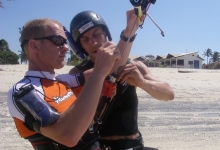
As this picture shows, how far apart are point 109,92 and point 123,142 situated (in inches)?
26.4

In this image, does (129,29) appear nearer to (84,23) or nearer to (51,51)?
(84,23)

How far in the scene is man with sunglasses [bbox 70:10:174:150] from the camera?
268 centimetres

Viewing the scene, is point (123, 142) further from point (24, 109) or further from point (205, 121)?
point (205, 121)

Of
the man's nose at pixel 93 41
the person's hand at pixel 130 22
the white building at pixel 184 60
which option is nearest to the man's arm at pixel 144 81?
the person's hand at pixel 130 22

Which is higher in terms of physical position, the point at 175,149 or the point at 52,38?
the point at 52,38

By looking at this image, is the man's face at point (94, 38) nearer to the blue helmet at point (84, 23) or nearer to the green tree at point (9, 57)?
the blue helmet at point (84, 23)

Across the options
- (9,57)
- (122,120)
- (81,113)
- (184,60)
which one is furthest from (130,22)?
(184,60)

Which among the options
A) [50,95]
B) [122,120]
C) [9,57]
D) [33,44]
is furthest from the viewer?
[9,57]

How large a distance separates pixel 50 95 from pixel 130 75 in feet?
2.34

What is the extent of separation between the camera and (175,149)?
6.46 m

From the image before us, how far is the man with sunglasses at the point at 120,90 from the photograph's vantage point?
2676 mm

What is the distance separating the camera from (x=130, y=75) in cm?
251

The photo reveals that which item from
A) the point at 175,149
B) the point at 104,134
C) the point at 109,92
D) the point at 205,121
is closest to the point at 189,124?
the point at 205,121

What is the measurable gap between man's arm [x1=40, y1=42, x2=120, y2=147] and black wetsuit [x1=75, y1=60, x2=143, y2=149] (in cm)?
86
